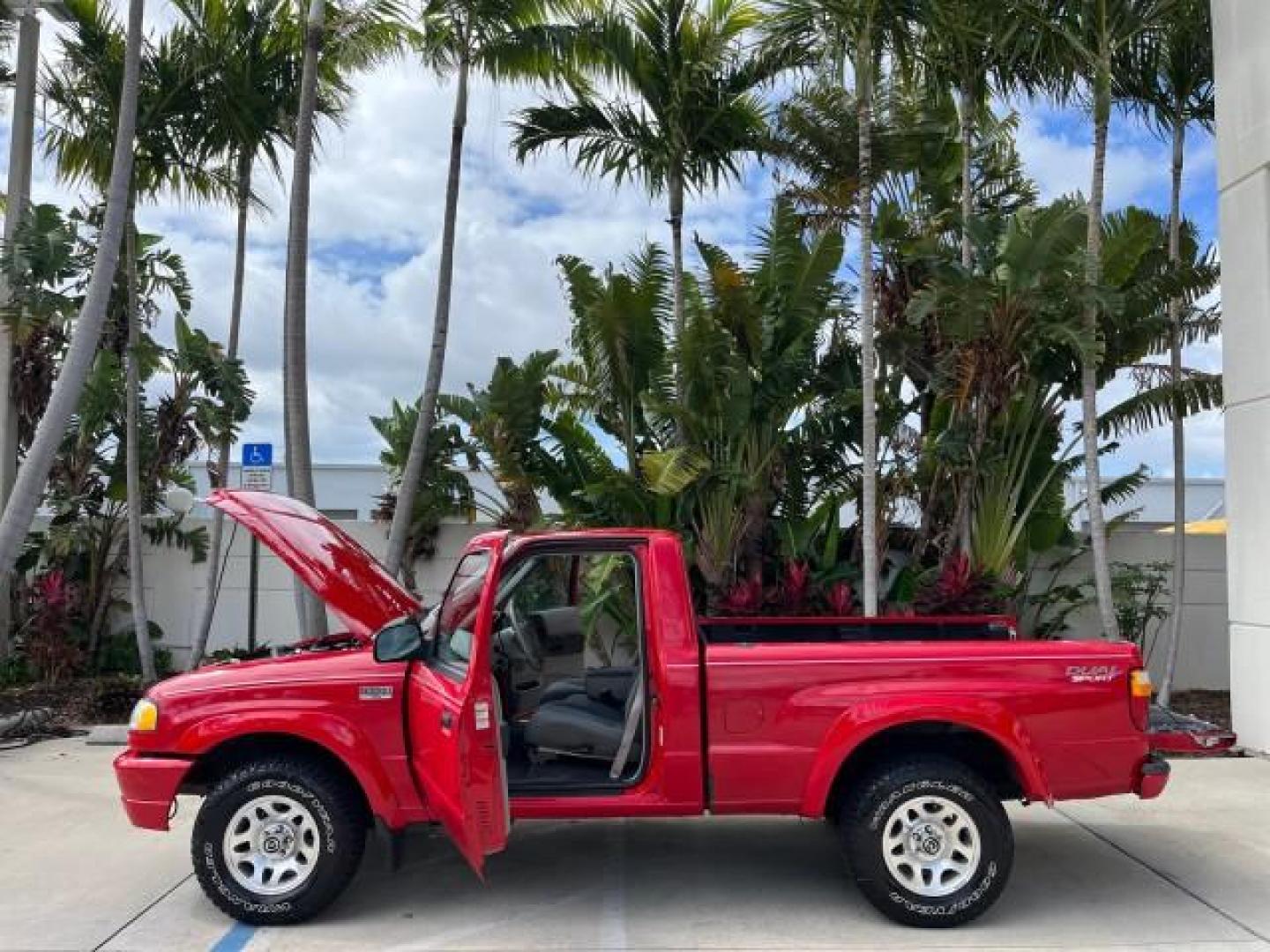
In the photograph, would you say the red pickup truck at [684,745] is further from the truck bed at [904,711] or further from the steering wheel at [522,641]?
the steering wheel at [522,641]

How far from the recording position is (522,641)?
252 inches

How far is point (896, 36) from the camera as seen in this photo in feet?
34.9

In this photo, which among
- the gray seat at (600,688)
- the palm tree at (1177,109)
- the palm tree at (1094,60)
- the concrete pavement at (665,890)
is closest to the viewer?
the concrete pavement at (665,890)

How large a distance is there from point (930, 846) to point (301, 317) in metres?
8.45

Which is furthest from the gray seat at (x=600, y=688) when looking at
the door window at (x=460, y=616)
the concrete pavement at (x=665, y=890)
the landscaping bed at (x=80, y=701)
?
the landscaping bed at (x=80, y=701)

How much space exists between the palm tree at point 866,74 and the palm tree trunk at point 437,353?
145 inches

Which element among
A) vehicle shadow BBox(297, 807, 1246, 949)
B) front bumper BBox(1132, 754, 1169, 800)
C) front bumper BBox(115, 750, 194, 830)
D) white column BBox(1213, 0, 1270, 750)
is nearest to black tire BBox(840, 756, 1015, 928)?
vehicle shadow BBox(297, 807, 1246, 949)

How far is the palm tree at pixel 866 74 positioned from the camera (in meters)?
10.4

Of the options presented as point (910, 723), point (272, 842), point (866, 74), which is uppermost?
point (866, 74)

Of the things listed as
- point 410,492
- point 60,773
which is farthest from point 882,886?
point 410,492

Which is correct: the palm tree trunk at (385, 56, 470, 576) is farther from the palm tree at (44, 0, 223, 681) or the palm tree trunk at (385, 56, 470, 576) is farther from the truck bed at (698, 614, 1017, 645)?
the truck bed at (698, 614, 1017, 645)

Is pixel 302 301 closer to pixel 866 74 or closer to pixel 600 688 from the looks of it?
pixel 866 74

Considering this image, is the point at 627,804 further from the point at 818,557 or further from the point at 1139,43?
the point at 1139,43

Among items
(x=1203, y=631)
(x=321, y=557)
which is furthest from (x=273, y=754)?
(x=1203, y=631)
